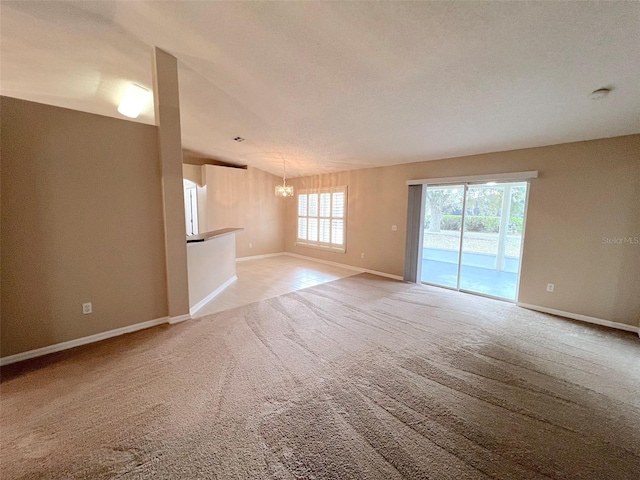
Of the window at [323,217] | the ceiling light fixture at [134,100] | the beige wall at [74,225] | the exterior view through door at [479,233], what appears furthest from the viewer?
the window at [323,217]

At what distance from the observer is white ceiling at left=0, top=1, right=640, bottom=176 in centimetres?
198

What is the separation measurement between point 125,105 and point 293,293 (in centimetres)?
425

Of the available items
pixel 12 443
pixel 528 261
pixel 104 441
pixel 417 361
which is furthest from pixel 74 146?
pixel 528 261

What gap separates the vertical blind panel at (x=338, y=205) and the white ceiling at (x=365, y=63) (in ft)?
7.89

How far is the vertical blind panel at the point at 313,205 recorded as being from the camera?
727cm

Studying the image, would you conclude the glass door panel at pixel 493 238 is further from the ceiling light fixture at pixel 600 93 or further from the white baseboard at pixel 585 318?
the ceiling light fixture at pixel 600 93

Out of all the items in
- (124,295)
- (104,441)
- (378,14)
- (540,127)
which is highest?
(378,14)

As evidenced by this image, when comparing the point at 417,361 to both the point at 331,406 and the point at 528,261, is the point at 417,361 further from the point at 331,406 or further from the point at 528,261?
the point at 528,261

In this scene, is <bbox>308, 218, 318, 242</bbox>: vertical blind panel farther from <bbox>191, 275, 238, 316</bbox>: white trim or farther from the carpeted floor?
the carpeted floor

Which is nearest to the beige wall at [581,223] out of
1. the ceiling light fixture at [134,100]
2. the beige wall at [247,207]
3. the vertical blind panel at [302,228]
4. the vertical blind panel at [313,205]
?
the vertical blind panel at [313,205]

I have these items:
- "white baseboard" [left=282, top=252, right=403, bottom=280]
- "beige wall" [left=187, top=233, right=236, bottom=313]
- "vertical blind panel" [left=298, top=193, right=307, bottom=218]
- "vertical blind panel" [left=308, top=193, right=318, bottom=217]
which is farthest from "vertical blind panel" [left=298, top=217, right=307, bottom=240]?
"beige wall" [left=187, top=233, right=236, bottom=313]

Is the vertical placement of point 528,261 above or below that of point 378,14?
below

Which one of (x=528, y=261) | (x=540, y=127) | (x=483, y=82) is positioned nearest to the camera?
(x=483, y=82)

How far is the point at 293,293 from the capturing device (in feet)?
14.7
